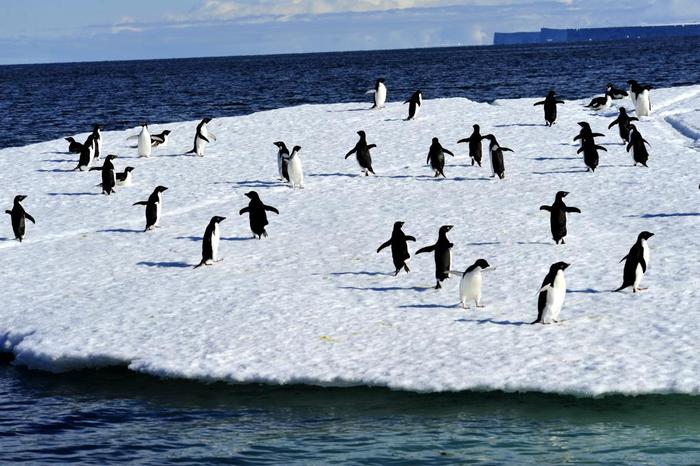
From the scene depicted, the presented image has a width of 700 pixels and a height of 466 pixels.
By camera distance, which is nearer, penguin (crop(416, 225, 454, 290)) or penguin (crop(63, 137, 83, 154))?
penguin (crop(416, 225, 454, 290))

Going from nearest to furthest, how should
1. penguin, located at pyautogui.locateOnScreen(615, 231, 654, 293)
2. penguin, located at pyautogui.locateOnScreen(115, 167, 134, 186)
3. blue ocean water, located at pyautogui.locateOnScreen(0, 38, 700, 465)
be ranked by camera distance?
1. blue ocean water, located at pyautogui.locateOnScreen(0, 38, 700, 465)
2. penguin, located at pyautogui.locateOnScreen(615, 231, 654, 293)
3. penguin, located at pyautogui.locateOnScreen(115, 167, 134, 186)

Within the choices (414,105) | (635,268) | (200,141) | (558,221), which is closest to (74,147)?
(200,141)

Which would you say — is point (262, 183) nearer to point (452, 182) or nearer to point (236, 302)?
point (452, 182)

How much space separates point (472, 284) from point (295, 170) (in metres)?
9.38

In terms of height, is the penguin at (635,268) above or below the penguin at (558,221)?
below

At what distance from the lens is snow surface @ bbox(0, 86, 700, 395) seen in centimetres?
1205

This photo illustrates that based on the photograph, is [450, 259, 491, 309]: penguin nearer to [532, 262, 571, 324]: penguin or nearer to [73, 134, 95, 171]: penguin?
[532, 262, 571, 324]: penguin

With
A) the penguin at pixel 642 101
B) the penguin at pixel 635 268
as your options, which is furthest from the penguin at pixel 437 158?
the penguin at pixel 642 101

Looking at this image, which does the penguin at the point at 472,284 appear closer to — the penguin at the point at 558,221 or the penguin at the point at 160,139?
the penguin at the point at 558,221

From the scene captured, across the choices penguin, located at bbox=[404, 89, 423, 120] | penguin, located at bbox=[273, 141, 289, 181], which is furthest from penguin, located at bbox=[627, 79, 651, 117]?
penguin, located at bbox=[273, 141, 289, 181]

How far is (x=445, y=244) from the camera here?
14789mm

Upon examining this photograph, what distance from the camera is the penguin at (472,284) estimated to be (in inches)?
535

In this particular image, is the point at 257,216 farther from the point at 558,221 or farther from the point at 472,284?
the point at 472,284

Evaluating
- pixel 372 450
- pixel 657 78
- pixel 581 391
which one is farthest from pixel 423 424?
pixel 657 78
